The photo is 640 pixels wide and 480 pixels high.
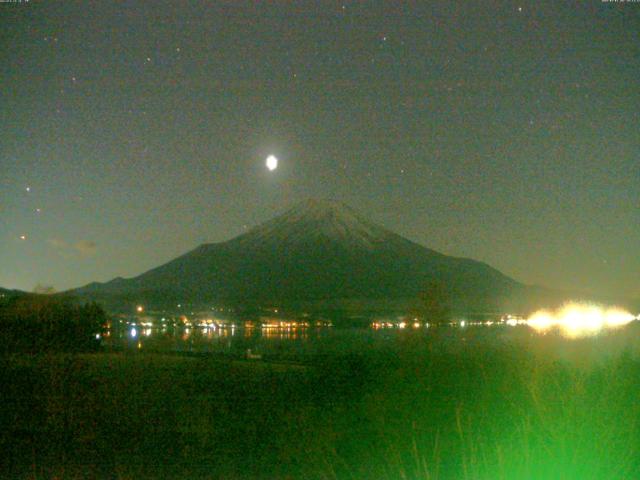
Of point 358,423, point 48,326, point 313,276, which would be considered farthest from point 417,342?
point 313,276

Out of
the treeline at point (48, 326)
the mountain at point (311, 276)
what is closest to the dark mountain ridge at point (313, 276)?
the mountain at point (311, 276)

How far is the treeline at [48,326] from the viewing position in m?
43.8

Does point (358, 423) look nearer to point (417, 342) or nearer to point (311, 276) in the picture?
point (417, 342)

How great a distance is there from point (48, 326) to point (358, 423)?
32727mm

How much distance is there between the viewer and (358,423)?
1620 cm

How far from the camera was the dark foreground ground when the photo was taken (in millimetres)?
11227

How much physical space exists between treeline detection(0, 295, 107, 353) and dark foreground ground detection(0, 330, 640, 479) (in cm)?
2087

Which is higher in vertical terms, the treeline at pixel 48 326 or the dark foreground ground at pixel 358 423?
the treeline at pixel 48 326

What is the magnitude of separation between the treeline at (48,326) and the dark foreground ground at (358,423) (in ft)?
68.5

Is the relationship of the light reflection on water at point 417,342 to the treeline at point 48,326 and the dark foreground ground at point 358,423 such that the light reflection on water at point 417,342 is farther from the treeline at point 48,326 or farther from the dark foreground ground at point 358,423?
the treeline at point 48,326

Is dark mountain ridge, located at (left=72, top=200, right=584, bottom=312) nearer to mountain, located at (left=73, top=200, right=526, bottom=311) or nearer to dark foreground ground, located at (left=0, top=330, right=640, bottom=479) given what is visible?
mountain, located at (left=73, top=200, right=526, bottom=311)

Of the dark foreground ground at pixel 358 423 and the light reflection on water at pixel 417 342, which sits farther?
the light reflection on water at pixel 417 342

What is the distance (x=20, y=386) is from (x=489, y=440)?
44.3 feet

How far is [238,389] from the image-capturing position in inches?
884
